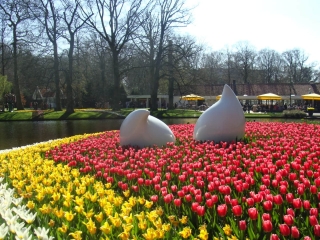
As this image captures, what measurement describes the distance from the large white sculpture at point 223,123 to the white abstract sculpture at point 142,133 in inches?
33.6

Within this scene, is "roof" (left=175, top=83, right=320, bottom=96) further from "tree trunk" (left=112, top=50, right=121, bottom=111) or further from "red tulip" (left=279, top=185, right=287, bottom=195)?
"red tulip" (left=279, top=185, right=287, bottom=195)

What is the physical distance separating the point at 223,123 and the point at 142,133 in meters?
1.85

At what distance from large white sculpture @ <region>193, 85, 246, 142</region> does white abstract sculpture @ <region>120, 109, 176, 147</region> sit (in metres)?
0.85

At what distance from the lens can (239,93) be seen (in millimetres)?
53344

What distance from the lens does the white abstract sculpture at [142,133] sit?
330 inches

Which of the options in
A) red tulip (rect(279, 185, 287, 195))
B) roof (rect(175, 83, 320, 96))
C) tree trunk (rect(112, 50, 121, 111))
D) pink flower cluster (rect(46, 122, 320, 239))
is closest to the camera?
pink flower cluster (rect(46, 122, 320, 239))

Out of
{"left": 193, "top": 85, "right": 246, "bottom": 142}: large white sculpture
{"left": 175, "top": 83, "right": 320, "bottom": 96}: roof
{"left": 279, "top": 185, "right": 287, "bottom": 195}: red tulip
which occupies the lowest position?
{"left": 279, "top": 185, "right": 287, "bottom": 195}: red tulip

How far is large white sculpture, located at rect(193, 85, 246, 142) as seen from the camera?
838cm

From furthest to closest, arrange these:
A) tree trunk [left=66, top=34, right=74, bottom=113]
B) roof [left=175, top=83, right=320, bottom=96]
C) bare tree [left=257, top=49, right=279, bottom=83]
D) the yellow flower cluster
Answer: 1. bare tree [left=257, top=49, right=279, bottom=83]
2. roof [left=175, top=83, right=320, bottom=96]
3. tree trunk [left=66, top=34, right=74, bottom=113]
4. the yellow flower cluster

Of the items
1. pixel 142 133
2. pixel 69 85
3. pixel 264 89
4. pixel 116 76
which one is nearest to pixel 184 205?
pixel 142 133

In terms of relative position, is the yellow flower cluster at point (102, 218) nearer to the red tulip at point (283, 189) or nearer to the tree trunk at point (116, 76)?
Answer: the red tulip at point (283, 189)

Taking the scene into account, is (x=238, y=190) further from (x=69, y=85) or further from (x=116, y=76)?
(x=69, y=85)

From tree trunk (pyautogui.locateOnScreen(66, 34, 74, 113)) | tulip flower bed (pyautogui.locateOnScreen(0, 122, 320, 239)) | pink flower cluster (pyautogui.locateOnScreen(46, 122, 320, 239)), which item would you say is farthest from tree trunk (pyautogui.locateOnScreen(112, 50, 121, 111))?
tulip flower bed (pyautogui.locateOnScreen(0, 122, 320, 239))

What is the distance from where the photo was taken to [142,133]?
841 centimetres
